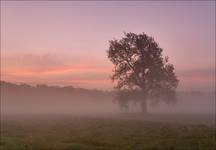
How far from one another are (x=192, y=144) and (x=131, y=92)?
64988mm

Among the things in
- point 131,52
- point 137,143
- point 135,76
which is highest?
point 131,52

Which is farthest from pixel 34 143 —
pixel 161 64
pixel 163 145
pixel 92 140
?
pixel 161 64

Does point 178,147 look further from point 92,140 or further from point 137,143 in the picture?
point 92,140

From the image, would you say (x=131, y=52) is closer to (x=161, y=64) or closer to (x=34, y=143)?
(x=161, y=64)

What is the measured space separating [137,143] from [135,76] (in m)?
57.5

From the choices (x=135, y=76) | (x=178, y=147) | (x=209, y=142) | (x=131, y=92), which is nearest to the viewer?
(x=178, y=147)

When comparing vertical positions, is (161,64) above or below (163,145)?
above

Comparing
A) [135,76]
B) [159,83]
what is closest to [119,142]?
[135,76]

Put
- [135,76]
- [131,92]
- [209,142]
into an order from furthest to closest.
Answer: [131,92], [135,76], [209,142]

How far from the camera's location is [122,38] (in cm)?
8750

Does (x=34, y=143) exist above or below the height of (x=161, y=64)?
below

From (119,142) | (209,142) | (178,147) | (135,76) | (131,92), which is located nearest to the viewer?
(178,147)

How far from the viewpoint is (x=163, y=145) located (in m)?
26.2

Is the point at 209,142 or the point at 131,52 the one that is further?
the point at 131,52
